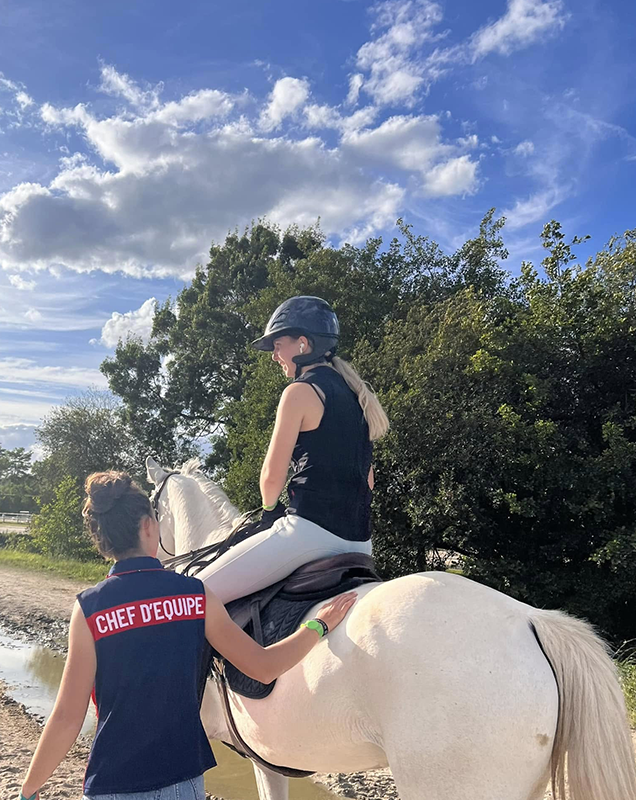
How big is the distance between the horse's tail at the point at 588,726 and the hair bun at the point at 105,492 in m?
1.48

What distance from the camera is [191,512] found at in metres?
3.65

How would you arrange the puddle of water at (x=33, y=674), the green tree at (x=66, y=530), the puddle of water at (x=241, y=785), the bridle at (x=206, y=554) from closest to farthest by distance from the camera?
the bridle at (x=206, y=554) < the puddle of water at (x=241, y=785) < the puddle of water at (x=33, y=674) < the green tree at (x=66, y=530)

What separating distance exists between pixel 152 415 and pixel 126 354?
2.68 m

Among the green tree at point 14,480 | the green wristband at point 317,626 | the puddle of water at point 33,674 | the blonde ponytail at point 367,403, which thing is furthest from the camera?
the green tree at point 14,480

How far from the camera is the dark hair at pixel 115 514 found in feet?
5.39

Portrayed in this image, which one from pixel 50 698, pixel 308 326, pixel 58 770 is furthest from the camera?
pixel 50 698

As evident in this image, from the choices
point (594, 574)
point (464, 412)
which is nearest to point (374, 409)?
point (464, 412)

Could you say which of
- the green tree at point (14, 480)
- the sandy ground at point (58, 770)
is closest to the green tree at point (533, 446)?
the sandy ground at point (58, 770)

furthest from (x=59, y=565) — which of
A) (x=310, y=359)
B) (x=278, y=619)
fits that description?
(x=310, y=359)

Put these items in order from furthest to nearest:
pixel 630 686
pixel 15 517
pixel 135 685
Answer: pixel 15 517 → pixel 630 686 → pixel 135 685

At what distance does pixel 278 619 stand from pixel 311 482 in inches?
23.8

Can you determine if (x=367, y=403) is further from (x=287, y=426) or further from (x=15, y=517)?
(x=15, y=517)

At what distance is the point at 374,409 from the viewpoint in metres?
2.54

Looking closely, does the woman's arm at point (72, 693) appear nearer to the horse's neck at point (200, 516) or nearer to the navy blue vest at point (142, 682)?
the navy blue vest at point (142, 682)
